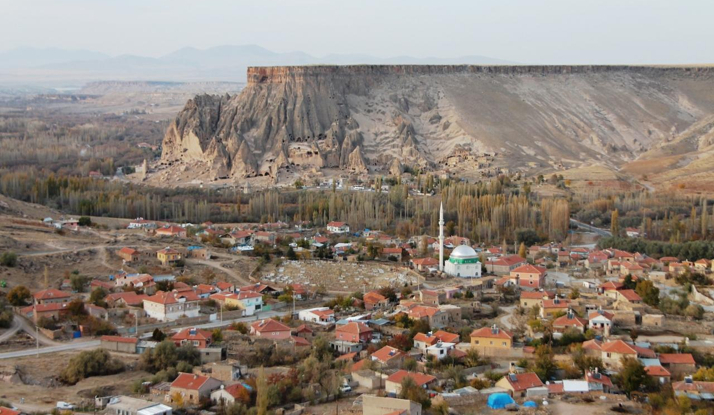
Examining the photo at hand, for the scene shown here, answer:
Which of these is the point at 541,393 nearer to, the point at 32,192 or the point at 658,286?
the point at 658,286

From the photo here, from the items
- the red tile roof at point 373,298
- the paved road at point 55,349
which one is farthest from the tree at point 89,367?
the red tile roof at point 373,298

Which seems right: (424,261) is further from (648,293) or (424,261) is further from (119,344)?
(119,344)

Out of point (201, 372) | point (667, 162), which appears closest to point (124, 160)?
point (667, 162)

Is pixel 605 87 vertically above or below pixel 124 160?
above

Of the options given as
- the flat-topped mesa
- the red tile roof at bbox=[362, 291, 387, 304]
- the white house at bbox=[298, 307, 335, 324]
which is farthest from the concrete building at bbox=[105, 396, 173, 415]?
the flat-topped mesa

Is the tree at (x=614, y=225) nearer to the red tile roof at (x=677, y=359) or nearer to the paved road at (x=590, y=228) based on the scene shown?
the paved road at (x=590, y=228)

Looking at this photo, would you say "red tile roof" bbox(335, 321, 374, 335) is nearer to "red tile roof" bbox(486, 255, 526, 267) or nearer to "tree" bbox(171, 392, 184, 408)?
"tree" bbox(171, 392, 184, 408)
